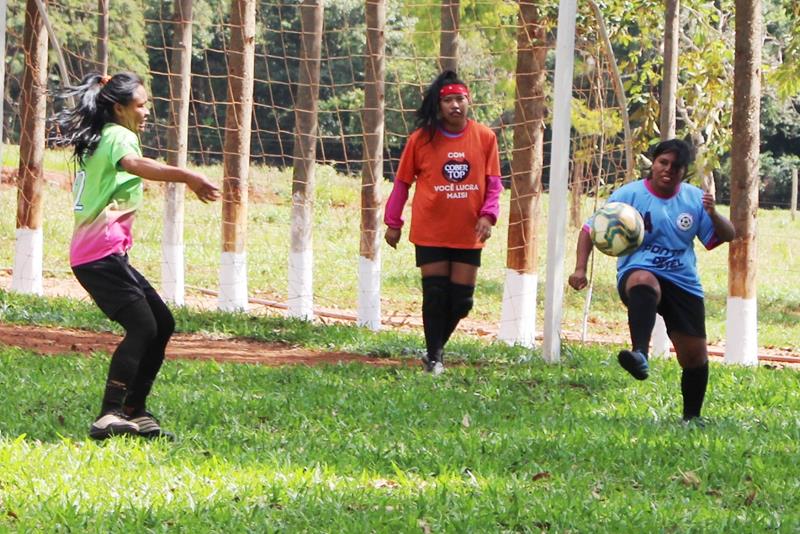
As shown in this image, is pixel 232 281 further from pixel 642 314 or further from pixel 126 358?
pixel 126 358

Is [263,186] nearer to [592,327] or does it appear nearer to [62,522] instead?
[592,327]

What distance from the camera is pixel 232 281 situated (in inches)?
563

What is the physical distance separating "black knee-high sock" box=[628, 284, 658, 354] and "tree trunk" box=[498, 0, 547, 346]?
503 cm

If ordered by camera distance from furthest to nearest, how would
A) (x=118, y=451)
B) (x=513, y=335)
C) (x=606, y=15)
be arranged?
(x=606, y=15)
(x=513, y=335)
(x=118, y=451)

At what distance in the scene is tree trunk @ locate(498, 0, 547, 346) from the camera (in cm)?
1252

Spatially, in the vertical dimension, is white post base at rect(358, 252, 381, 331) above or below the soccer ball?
below

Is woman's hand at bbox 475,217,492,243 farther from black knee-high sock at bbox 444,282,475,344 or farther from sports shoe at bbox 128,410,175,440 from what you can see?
sports shoe at bbox 128,410,175,440

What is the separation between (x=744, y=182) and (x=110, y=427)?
23.1 ft

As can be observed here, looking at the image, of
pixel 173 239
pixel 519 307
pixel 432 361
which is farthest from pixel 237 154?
pixel 432 361

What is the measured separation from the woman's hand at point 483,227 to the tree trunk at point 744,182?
125 inches

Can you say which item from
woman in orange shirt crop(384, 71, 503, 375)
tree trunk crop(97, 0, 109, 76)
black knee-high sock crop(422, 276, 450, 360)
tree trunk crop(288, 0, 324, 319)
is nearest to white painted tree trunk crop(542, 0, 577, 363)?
woman in orange shirt crop(384, 71, 503, 375)

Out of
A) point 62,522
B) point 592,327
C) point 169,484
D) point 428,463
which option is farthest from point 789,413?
point 592,327

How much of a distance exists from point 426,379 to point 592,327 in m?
9.93

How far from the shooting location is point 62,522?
A: 5.09 meters
